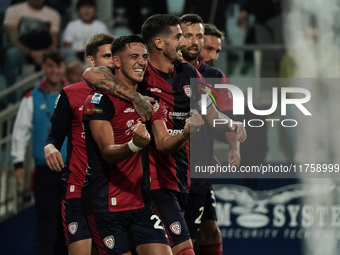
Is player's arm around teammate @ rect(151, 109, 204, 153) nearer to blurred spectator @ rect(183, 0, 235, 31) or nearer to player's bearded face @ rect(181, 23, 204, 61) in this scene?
player's bearded face @ rect(181, 23, 204, 61)

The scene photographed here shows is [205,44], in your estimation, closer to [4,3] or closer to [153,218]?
[153,218]

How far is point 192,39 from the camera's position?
4.35 meters

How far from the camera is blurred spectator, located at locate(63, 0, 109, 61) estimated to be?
7.19 m

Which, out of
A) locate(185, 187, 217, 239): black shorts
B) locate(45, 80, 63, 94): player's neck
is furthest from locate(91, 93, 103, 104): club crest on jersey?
locate(45, 80, 63, 94): player's neck

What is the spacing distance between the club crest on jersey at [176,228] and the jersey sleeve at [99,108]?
2.73ft

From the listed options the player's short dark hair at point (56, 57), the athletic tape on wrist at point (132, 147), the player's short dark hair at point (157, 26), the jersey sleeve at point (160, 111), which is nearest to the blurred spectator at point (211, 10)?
the player's short dark hair at point (56, 57)

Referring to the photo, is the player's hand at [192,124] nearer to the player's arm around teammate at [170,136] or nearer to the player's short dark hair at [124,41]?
the player's arm around teammate at [170,136]

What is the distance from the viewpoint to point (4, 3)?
7168 mm

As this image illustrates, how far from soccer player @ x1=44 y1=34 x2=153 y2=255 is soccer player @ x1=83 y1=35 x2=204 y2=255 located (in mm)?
581

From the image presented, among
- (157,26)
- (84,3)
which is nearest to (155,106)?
(157,26)

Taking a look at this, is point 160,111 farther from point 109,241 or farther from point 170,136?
point 109,241

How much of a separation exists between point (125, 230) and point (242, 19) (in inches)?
168

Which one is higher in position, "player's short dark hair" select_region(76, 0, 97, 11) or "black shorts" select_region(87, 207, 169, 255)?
"player's short dark hair" select_region(76, 0, 97, 11)

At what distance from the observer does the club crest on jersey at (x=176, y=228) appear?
3.63m
